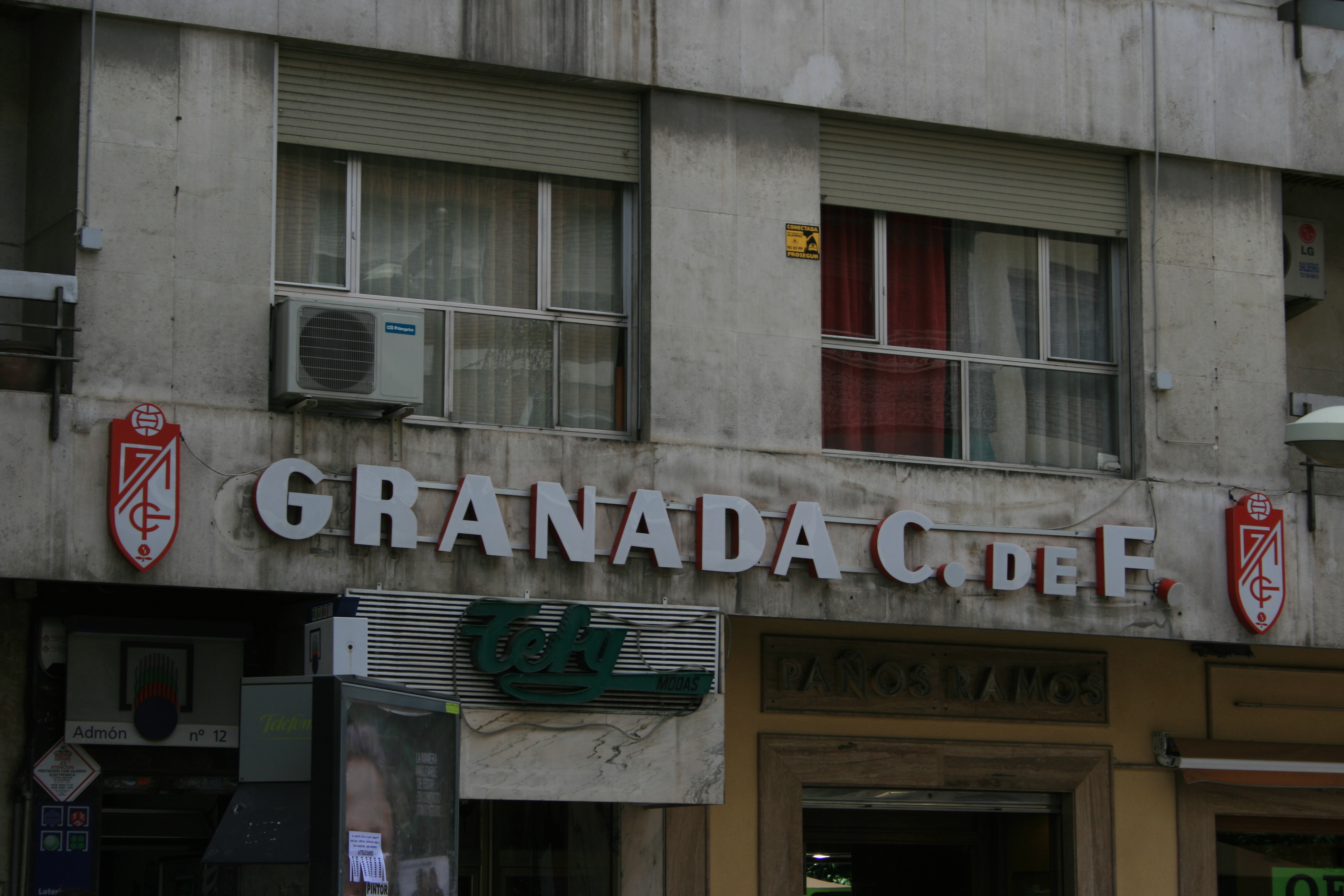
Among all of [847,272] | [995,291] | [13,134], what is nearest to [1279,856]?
[995,291]

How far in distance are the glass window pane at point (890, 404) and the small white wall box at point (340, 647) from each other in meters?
4.02

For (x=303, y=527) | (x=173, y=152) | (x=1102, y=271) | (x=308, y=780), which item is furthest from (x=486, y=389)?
(x=1102, y=271)

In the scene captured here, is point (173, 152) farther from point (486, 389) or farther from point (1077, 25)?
point (1077, 25)

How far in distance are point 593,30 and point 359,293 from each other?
210cm

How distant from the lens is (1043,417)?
1149 centimetres

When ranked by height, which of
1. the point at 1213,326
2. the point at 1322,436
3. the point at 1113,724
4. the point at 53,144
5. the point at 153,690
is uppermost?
the point at 53,144

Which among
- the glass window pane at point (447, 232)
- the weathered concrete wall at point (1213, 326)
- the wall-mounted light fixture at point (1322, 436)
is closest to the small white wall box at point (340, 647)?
the glass window pane at point (447, 232)

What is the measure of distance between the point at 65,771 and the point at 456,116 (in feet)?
14.1

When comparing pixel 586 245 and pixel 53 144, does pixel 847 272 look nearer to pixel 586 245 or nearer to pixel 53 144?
pixel 586 245

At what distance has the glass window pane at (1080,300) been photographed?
11.7 meters

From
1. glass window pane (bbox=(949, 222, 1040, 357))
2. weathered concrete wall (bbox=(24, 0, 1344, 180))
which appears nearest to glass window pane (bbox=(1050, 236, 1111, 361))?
glass window pane (bbox=(949, 222, 1040, 357))

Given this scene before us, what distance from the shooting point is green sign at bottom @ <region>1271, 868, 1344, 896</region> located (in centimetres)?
1234

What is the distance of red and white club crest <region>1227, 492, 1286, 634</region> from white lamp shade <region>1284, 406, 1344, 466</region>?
2.34 ft

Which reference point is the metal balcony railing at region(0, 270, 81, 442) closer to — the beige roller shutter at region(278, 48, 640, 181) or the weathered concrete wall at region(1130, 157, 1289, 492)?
the beige roller shutter at region(278, 48, 640, 181)
